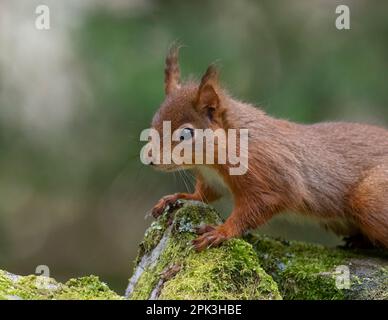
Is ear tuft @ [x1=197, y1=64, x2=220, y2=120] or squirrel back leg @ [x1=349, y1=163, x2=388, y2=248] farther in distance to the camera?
squirrel back leg @ [x1=349, y1=163, x2=388, y2=248]

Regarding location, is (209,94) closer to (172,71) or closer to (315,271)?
(172,71)

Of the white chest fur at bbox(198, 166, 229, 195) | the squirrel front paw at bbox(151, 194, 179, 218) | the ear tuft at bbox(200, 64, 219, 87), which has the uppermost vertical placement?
the ear tuft at bbox(200, 64, 219, 87)

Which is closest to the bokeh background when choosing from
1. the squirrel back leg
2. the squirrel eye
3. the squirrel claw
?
the squirrel back leg

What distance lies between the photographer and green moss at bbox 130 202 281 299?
118 inches

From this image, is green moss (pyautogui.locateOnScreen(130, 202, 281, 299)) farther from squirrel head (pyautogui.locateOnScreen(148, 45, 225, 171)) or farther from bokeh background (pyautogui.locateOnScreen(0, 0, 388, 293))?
bokeh background (pyautogui.locateOnScreen(0, 0, 388, 293))

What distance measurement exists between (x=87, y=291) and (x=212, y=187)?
3.74 feet

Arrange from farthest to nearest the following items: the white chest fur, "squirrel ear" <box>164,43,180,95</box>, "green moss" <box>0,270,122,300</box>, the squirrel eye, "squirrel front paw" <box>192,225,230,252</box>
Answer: "squirrel ear" <box>164,43,180,95</box>
the white chest fur
the squirrel eye
"squirrel front paw" <box>192,225,230,252</box>
"green moss" <box>0,270,122,300</box>

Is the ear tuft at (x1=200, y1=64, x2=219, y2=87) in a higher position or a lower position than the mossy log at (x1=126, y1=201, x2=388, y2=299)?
higher

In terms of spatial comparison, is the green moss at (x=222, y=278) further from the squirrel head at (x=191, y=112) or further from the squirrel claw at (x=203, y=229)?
the squirrel head at (x=191, y=112)

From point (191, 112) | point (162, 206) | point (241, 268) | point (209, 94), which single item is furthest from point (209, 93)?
point (241, 268)

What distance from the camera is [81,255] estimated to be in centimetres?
641

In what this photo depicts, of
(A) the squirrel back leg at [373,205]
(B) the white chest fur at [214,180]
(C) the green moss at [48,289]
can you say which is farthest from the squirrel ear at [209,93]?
(C) the green moss at [48,289]

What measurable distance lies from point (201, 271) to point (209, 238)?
10.0 inches

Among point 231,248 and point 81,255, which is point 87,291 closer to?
point 231,248
